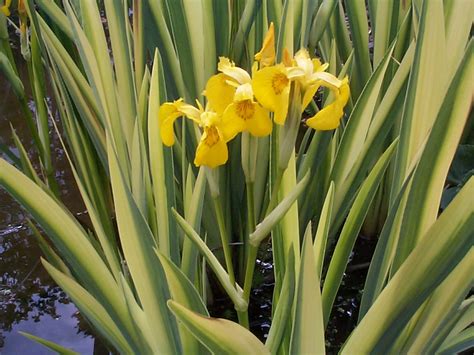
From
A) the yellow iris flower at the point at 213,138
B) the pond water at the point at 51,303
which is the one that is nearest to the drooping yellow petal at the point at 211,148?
the yellow iris flower at the point at 213,138

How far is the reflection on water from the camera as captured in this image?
1242 millimetres

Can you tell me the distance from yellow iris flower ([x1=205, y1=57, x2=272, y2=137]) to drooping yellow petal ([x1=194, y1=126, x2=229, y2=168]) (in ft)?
0.06

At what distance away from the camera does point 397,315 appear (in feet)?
2.39

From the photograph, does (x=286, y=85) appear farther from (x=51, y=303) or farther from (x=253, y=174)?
(x=51, y=303)

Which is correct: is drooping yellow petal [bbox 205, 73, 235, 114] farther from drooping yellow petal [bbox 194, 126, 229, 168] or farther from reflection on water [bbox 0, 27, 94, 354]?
reflection on water [bbox 0, 27, 94, 354]

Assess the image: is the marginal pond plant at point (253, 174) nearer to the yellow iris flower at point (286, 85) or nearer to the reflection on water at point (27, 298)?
the yellow iris flower at point (286, 85)

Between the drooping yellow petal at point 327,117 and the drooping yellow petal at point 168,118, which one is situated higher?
the drooping yellow petal at point 168,118

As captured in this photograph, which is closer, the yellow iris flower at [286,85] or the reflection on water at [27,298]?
the yellow iris flower at [286,85]

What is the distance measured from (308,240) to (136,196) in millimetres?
Result: 386

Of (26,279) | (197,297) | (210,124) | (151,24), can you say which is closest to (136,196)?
(197,297)

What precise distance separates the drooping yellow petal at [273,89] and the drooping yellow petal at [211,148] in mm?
60

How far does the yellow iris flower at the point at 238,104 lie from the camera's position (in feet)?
2.12

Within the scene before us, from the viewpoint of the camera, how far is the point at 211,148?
2.16 feet

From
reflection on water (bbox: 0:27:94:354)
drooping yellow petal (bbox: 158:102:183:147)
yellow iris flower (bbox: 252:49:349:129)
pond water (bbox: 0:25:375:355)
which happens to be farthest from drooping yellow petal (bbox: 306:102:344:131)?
reflection on water (bbox: 0:27:94:354)
